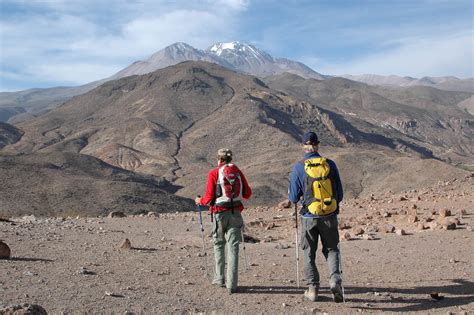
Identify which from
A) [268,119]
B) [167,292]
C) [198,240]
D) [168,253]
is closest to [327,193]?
[167,292]

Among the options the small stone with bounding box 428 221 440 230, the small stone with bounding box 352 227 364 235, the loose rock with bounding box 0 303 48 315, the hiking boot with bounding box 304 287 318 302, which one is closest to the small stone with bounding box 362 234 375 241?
the small stone with bounding box 352 227 364 235

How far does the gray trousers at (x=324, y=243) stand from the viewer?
6.89m

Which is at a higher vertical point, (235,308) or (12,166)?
(12,166)

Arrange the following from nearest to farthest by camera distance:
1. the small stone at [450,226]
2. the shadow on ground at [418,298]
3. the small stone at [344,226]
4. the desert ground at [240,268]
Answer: the desert ground at [240,268], the shadow on ground at [418,298], the small stone at [450,226], the small stone at [344,226]

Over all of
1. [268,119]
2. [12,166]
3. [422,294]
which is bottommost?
[422,294]

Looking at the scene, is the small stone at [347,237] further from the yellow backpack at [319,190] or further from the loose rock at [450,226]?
the yellow backpack at [319,190]

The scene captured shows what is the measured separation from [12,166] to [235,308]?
47.1 m

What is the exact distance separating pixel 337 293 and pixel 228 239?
1.72 m

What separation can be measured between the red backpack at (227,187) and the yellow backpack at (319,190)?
117 cm

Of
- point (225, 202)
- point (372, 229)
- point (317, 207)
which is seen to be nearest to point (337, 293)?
point (317, 207)

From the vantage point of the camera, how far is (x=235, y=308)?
6.61 m

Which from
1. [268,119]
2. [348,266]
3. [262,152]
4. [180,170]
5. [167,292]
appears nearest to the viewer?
[167,292]

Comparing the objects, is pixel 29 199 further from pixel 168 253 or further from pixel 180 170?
pixel 180 170

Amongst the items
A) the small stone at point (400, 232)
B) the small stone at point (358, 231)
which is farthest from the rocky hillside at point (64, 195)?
the small stone at point (400, 232)
